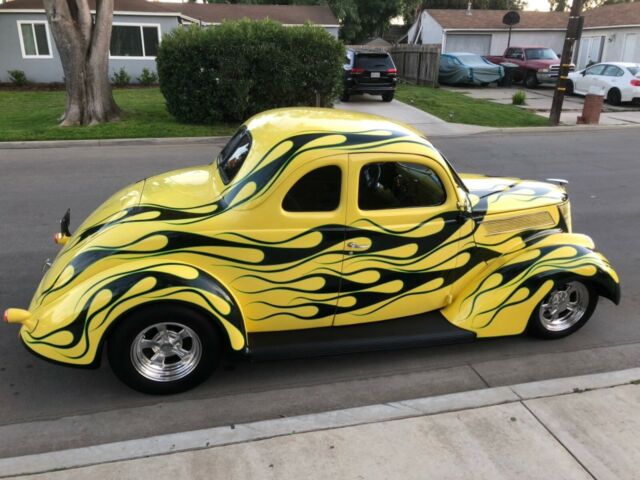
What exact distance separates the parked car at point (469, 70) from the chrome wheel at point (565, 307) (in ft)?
73.5

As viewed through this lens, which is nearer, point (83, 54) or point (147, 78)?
point (83, 54)

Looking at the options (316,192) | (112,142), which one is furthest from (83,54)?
(316,192)

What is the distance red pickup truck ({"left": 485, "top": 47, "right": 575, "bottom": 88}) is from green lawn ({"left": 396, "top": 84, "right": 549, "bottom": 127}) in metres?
5.28

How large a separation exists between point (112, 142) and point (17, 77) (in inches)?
526

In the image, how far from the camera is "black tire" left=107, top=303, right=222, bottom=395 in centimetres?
337

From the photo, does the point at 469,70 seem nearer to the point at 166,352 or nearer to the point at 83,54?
the point at 83,54

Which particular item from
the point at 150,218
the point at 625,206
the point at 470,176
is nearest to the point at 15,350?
the point at 150,218

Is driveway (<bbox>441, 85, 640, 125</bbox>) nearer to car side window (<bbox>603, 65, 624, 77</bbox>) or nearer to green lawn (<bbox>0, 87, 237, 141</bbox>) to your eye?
car side window (<bbox>603, 65, 624, 77</bbox>)

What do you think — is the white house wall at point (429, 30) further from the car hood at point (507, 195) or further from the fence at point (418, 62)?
the car hood at point (507, 195)

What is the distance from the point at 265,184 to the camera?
141 inches

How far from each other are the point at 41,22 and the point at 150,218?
2325cm

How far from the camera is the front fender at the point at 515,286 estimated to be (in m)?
4.09

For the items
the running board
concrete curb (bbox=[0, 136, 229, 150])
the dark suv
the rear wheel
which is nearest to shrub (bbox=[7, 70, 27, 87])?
concrete curb (bbox=[0, 136, 229, 150])

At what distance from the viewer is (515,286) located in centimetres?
413
